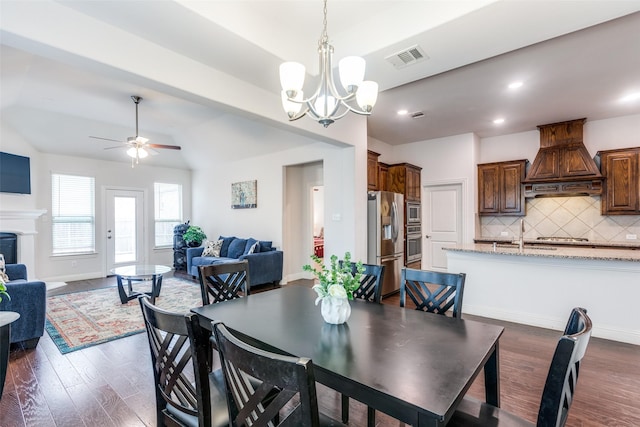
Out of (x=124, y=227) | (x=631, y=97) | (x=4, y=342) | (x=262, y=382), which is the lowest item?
(x=4, y=342)

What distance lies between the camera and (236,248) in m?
6.50

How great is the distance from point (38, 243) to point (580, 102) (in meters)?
9.76

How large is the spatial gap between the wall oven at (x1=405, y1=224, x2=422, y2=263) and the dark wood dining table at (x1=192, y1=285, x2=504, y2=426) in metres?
4.03

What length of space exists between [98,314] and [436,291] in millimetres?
A: 4453

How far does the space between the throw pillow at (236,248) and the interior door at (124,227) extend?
2.64 m

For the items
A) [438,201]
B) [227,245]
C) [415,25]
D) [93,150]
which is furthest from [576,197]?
[93,150]

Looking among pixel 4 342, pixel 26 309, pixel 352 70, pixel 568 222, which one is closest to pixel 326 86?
pixel 352 70

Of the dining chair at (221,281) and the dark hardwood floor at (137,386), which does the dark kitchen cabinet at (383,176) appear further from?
the dining chair at (221,281)

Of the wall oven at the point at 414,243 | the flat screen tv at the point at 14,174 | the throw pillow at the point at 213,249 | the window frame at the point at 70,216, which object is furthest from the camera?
the throw pillow at the point at 213,249

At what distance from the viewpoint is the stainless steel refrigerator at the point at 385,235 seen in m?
4.94

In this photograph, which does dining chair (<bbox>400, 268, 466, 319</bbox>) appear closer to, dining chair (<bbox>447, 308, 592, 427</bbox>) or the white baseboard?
dining chair (<bbox>447, 308, 592, 427</bbox>)

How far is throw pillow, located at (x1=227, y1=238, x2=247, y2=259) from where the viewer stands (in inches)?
252

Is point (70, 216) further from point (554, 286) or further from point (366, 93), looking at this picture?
point (554, 286)

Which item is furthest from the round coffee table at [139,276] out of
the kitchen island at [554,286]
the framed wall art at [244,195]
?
the kitchen island at [554,286]
